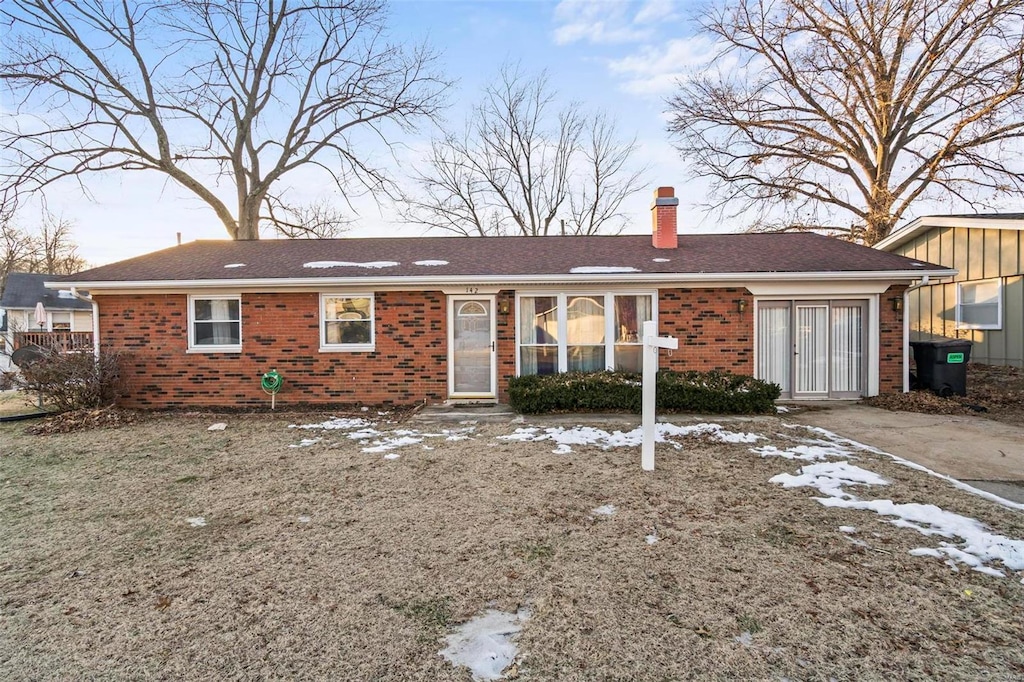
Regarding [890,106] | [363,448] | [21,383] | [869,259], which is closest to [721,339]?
[869,259]

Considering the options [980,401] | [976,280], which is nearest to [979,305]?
[976,280]

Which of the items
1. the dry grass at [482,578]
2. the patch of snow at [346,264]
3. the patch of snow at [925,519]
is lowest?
the dry grass at [482,578]

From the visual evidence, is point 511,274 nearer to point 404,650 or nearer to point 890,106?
point 404,650

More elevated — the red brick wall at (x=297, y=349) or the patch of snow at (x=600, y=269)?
the patch of snow at (x=600, y=269)

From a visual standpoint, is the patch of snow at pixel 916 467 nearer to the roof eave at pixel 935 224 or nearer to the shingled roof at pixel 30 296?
the roof eave at pixel 935 224

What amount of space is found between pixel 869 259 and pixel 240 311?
11959mm

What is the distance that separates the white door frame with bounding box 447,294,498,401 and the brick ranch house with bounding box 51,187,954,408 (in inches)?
1.1

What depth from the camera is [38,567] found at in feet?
10.7

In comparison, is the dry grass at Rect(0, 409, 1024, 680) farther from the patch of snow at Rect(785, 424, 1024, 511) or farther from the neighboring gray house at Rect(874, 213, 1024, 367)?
the neighboring gray house at Rect(874, 213, 1024, 367)

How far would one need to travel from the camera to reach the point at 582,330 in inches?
372

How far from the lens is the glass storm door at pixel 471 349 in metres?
9.56

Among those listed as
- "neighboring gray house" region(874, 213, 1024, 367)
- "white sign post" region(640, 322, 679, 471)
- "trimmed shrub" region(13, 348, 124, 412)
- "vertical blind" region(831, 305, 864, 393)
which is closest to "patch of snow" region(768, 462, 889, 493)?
"white sign post" region(640, 322, 679, 471)

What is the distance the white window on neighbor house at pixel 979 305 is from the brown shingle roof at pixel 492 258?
3.44 m

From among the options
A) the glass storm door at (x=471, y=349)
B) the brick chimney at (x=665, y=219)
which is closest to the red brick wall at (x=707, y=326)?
the brick chimney at (x=665, y=219)
